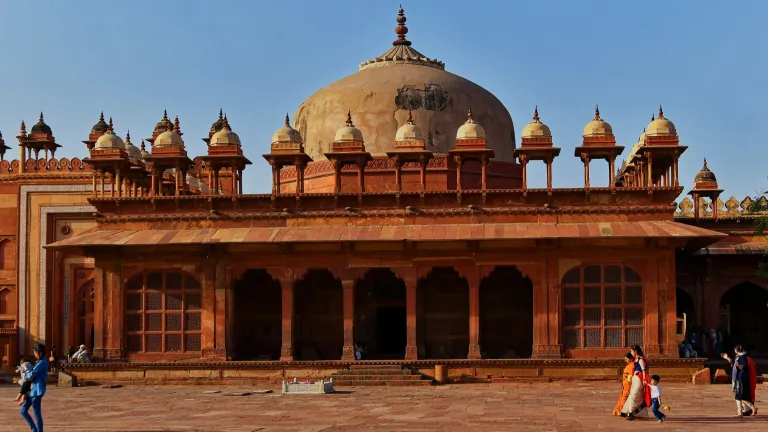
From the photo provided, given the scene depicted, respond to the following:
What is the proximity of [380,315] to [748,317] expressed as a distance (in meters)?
10.9

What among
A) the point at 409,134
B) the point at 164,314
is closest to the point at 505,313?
the point at 409,134

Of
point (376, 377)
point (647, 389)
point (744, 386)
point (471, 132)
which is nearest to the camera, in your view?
point (647, 389)

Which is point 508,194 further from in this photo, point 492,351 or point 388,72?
point 388,72

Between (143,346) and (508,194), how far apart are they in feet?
30.0

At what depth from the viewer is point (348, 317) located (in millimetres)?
25656

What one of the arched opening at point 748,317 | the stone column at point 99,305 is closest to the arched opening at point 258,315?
the stone column at point 99,305

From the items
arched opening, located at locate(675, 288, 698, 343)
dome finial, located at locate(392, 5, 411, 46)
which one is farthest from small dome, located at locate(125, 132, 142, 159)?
arched opening, located at locate(675, 288, 698, 343)

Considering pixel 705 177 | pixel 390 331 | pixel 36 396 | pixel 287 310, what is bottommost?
pixel 36 396

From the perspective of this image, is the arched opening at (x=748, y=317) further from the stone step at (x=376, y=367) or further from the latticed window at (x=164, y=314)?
the latticed window at (x=164, y=314)

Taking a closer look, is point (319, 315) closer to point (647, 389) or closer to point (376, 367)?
point (376, 367)

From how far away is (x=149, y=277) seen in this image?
26516mm

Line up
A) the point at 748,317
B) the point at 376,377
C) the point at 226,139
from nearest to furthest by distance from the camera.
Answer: the point at 376,377
the point at 226,139
the point at 748,317

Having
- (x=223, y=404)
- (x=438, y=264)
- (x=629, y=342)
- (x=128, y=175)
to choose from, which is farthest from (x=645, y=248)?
(x=128, y=175)

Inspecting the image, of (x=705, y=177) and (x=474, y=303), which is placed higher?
(x=705, y=177)
